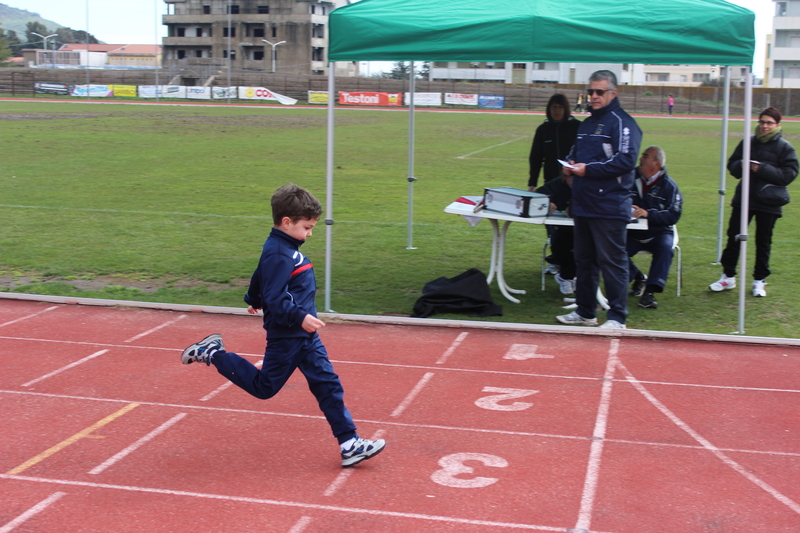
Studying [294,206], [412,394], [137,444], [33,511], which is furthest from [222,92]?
[33,511]

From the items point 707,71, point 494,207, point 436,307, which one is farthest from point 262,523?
point 707,71

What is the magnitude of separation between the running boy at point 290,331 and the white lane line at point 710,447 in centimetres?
206

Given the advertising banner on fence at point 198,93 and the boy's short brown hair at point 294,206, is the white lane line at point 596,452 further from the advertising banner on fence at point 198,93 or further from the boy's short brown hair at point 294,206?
the advertising banner on fence at point 198,93

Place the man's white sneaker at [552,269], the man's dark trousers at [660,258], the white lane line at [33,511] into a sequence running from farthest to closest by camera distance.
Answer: the man's white sneaker at [552,269] → the man's dark trousers at [660,258] → the white lane line at [33,511]

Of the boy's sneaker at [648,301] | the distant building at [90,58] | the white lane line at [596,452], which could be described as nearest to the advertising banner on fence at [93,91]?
the distant building at [90,58]

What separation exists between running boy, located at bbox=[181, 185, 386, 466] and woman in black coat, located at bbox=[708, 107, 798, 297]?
5234 mm

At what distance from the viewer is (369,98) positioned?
199ft

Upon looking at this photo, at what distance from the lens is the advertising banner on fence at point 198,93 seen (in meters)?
60.4

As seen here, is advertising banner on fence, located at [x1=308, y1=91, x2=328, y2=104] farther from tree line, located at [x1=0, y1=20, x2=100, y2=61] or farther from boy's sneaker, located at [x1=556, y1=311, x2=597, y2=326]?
tree line, located at [x1=0, y1=20, x2=100, y2=61]

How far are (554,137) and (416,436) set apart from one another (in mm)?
4920

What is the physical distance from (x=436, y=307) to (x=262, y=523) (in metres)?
4.16

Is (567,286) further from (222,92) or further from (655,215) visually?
(222,92)

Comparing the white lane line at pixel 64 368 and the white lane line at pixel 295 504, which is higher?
the white lane line at pixel 64 368

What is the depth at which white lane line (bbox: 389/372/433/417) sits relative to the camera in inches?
215
